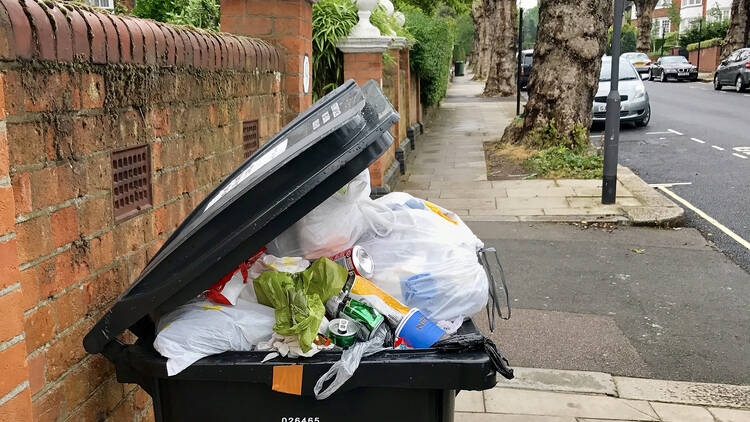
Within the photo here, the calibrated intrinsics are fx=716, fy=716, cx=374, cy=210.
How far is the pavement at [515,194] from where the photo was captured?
8094 mm

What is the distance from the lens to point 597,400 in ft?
12.3

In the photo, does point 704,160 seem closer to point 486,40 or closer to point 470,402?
point 470,402

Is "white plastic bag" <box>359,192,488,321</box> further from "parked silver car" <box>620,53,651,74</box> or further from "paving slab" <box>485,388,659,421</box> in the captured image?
"parked silver car" <box>620,53,651,74</box>

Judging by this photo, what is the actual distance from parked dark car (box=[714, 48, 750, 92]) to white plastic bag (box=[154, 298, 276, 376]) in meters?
28.6

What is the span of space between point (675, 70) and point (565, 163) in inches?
1223

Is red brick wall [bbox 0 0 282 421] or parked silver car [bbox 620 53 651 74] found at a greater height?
parked silver car [bbox 620 53 651 74]

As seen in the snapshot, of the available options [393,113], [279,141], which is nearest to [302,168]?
[393,113]

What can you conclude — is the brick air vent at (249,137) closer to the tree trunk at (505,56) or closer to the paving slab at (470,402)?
the paving slab at (470,402)

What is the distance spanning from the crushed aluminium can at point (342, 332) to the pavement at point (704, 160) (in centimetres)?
539

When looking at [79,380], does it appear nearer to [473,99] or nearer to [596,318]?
[596,318]

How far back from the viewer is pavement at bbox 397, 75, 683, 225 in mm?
8094

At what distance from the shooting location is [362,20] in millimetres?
8125

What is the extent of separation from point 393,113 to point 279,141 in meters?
0.61

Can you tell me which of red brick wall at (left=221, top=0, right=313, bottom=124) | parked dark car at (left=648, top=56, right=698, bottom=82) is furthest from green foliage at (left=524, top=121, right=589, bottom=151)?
parked dark car at (left=648, top=56, right=698, bottom=82)
